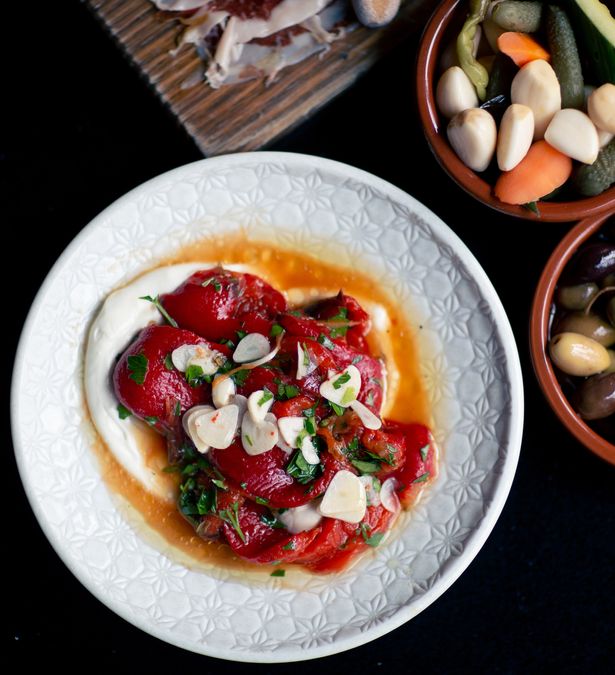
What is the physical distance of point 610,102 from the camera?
196 centimetres

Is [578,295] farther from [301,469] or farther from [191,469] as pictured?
[191,469]

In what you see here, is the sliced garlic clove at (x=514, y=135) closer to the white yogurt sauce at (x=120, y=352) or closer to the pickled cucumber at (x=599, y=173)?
the pickled cucumber at (x=599, y=173)

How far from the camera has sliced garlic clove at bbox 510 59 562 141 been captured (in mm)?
1980

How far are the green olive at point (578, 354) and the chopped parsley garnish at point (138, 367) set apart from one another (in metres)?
1.18

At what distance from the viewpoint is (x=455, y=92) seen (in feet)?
6.66

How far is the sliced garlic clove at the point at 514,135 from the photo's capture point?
198cm

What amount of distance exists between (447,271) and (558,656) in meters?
1.33

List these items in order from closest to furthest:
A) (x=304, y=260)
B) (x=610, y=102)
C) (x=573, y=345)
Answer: (x=610, y=102) < (x=573, y=345) < (x=304, y=260)

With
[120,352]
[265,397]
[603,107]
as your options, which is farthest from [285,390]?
[603,107]

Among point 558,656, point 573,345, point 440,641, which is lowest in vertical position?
point 558,656

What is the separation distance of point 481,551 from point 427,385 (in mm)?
612

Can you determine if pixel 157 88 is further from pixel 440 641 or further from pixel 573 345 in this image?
pixel 440 641

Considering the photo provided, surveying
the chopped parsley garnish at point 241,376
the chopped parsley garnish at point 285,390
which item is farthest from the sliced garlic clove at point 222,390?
the chopped parsley garnish at point 285,390

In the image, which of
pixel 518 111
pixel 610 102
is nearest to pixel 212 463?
pixel 518 111
